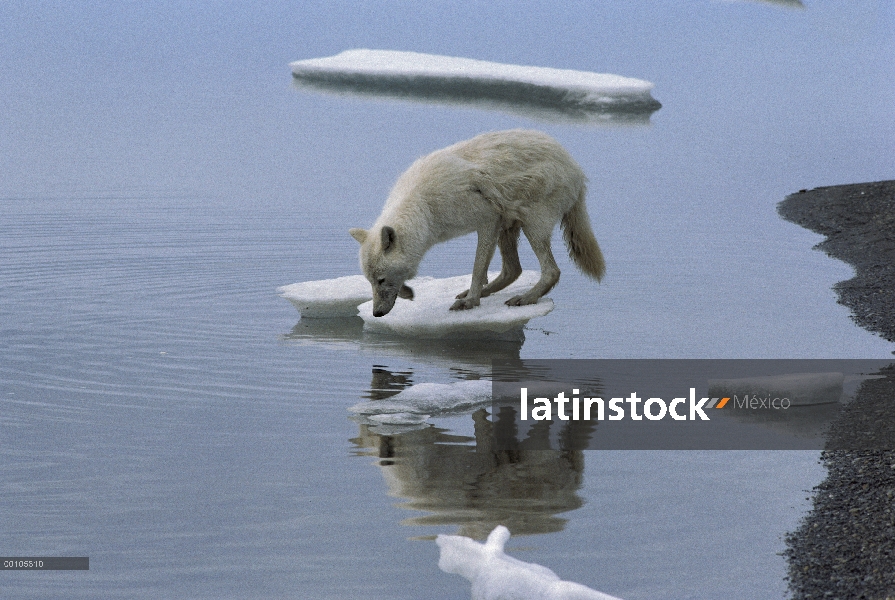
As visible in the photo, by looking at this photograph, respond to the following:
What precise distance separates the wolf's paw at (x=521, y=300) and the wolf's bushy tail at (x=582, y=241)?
74cm

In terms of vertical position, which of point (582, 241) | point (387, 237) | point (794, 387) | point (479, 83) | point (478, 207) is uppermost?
point (479, 83)

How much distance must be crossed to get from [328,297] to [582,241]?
2246 millimetres

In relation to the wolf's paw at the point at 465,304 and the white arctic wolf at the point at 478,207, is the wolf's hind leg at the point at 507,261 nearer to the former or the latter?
the white arctic wolf at the point at 478,207

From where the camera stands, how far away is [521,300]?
9250 millimetres

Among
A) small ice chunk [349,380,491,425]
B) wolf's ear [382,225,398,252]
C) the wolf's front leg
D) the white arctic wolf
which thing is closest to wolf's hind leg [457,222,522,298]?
the white arctic wolf

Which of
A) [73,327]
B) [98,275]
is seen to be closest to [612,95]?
[98,275]

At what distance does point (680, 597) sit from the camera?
438 centimetres

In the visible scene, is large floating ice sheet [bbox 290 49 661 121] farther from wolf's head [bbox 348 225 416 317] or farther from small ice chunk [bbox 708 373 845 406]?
small ice chunk [bbox 708 373 845 406]

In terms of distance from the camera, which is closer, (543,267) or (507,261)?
(543,267)

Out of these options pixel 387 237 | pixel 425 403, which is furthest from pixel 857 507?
pixel 387 237

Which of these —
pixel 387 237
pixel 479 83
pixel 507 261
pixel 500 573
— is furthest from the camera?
pixel 479 83

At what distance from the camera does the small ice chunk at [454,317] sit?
29.9 ft

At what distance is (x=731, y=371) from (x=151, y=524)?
4371mm

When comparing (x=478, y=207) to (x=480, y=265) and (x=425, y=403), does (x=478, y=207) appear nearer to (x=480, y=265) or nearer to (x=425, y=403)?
(x=480, y=265)
